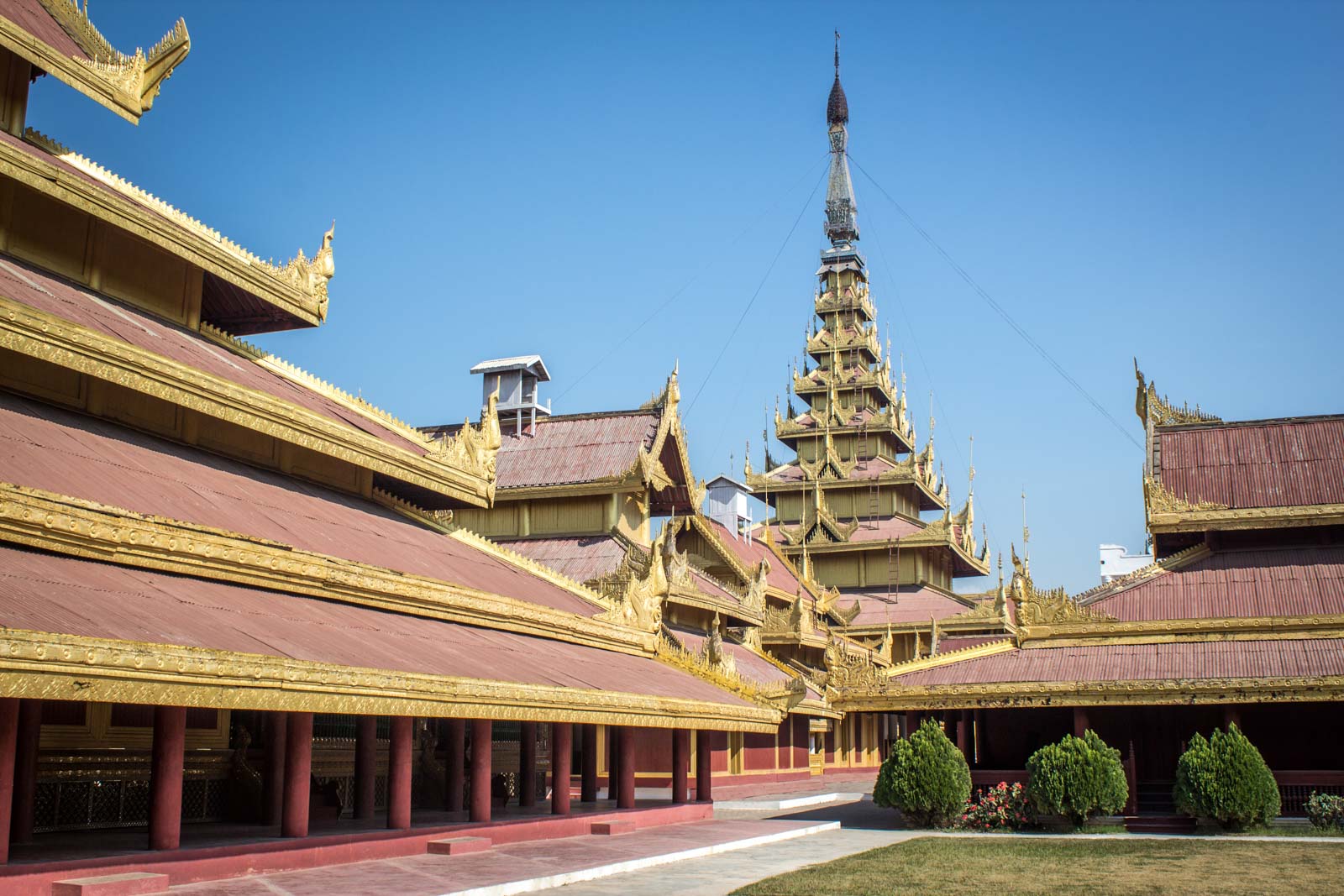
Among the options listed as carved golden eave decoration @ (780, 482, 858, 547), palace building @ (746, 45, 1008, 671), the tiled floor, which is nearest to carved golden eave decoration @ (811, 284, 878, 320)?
palace building @ (746, 45, 1008, 671)

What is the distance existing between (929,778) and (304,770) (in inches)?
487

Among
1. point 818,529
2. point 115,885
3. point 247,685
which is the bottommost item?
point 115,885

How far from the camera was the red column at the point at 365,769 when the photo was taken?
18.3 m

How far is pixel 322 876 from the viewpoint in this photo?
506 inches

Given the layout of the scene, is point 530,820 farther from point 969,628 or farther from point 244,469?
point 969,628

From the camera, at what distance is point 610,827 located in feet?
62.5

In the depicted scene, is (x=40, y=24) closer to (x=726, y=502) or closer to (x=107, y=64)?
(x=107, y=64)

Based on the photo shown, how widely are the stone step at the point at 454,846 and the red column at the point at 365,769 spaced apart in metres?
2.95

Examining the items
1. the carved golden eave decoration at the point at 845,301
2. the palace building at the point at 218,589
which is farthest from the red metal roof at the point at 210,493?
the carved golden eave decoration at the point at 845,301

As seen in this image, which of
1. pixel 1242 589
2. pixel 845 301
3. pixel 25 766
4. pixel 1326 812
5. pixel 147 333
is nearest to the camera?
pixel 25 766

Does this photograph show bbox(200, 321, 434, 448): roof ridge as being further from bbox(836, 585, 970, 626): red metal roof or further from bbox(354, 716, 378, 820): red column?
bbox(836, 585, 970, 626): red metal roof

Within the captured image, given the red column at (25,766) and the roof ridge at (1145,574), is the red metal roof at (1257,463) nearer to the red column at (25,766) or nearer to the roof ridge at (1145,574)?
the roof ridge at (1145,574)

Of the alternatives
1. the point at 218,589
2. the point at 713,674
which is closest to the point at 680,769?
the point at 713,674

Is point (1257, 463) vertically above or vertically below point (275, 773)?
above
